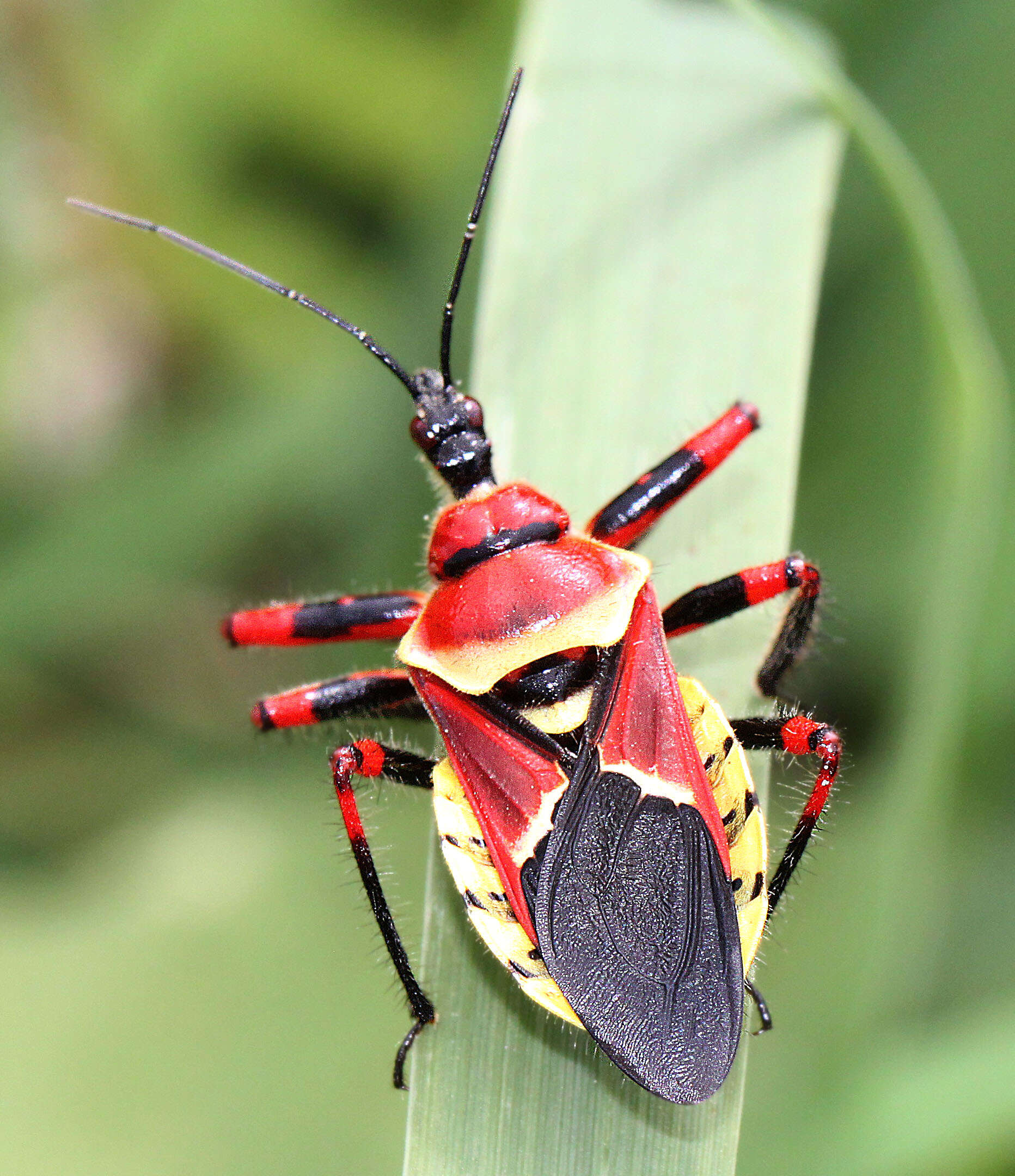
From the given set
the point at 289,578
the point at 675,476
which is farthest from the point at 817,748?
the point at 289,578

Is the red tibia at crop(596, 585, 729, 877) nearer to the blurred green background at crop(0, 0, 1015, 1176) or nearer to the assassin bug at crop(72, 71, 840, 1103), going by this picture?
the assassin bug at crop(72, 71, 840, 1103)

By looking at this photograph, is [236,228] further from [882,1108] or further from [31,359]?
[882,1108]

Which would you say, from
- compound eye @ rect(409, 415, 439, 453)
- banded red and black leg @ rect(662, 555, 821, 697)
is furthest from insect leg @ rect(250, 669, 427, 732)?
banded red and black leg @ rect(662, 555, 821, 697)

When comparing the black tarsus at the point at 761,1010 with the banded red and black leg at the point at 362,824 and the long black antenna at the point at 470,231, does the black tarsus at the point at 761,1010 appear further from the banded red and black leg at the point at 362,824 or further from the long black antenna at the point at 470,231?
the long black antenna at the point at 470,231

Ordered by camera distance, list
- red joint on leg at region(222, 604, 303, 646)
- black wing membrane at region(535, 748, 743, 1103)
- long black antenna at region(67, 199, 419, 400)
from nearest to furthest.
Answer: black wing membrane at region(535, 748, 743, 1103)
long black antenna at region(67, 199, 419, 400)
red joint on leg at region(222, 604, 303, 646)

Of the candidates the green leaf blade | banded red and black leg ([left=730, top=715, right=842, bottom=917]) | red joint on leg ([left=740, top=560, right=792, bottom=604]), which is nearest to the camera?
banded red and black leg ([left=730, top=715, right=842, bottom=917])
